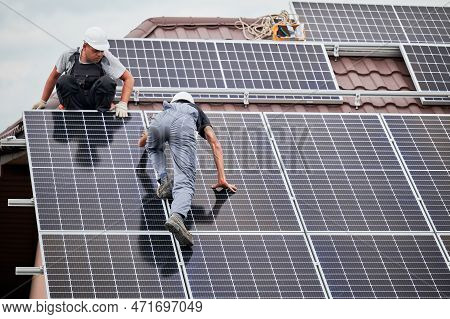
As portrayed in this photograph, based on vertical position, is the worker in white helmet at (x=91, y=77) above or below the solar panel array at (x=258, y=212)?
above

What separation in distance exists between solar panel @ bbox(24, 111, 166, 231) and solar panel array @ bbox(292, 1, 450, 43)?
24.9ft

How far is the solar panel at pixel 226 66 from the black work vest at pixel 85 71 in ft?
7.12

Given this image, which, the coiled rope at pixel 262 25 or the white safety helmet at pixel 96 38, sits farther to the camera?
the coiled rope at pixel 262 25

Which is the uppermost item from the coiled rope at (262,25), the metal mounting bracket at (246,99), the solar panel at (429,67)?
the coiled rope at (262,25)

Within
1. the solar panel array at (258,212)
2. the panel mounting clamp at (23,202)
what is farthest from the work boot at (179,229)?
the panel mounting clamp at (23,202)

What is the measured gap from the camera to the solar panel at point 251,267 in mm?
19078

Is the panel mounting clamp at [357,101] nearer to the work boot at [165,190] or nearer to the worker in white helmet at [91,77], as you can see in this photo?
the worker in white helmet at [91,77]

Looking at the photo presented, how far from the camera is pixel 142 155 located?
69.6 ft

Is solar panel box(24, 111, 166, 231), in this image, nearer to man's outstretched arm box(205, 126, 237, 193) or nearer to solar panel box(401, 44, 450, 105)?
man's outstretched arm box(205, 126, 237, 193)

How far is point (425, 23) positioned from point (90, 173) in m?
11.5

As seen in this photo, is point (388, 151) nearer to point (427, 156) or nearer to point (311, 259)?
point (427, 156)

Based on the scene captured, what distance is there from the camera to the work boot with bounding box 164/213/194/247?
19.4m

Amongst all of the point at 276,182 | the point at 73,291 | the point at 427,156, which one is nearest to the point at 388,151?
the point at 427,156

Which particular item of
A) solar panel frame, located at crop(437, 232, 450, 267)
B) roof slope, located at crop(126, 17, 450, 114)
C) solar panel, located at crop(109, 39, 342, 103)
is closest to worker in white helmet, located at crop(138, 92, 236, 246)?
solar panel frame, located at crop(437, 232, 450, 267)
